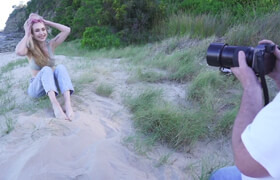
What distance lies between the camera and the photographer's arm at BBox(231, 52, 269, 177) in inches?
39.4

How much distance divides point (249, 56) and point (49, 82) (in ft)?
6.80

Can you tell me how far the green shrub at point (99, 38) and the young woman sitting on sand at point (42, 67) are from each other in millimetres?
4295

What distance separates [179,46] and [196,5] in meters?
2.50

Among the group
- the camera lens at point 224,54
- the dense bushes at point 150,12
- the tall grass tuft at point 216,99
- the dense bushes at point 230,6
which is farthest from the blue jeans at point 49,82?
the dense bushes at point 230,6

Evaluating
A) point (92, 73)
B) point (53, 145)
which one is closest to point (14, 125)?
point (53, 145)

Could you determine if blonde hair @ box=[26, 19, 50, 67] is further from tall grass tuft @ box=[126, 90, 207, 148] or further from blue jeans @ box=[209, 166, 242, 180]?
blue jeans @ box=[209, 166, 242, 180]

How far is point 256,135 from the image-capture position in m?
0.95

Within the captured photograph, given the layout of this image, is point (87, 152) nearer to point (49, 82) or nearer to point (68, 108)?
point (68, 108)

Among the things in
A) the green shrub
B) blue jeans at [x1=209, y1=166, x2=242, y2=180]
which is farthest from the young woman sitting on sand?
the green shrub

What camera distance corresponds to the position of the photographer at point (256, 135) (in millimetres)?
911

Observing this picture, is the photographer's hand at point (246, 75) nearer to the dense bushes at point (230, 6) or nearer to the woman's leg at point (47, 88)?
the woman's leg at point (47, 88)

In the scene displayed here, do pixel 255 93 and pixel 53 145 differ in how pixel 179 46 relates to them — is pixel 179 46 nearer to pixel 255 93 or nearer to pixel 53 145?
pixel 53 145

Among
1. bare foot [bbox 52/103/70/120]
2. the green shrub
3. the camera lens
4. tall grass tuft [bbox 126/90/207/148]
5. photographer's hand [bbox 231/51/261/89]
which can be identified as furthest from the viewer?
the green shrub

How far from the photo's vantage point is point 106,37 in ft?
25.8
